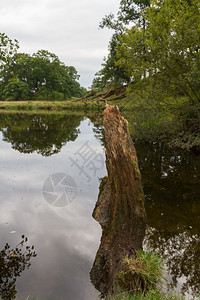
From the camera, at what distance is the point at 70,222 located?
8.70m

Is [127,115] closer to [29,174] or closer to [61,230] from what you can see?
[29,174]

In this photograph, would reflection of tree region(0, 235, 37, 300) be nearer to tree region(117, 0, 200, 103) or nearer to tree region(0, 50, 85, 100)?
tree region(117, 0, 200, 103)

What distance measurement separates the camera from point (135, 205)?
606cm

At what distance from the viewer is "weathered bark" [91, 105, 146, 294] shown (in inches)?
230

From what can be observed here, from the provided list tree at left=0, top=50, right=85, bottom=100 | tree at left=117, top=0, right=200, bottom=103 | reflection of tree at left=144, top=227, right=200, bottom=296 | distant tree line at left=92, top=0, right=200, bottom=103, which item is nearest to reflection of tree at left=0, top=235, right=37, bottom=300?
reflection of tree at left=144, top=227, right=200, bottom=296

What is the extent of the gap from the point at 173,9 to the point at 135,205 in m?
14.9

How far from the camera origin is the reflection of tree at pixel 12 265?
524 centimetres

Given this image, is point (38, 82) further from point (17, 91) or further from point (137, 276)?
point (137, 276)

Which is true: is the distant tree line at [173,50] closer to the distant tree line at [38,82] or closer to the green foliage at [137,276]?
the green foliage at [137,276]

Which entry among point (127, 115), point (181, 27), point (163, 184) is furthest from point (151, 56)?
point (163, 184)

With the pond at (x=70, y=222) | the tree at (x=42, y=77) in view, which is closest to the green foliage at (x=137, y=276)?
the pond at (x=70, y=222)

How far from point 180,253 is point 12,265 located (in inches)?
188

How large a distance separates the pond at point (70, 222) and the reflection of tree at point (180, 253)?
0.02 meters

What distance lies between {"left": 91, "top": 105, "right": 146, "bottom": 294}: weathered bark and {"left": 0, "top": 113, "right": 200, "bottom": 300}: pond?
2.68ft
